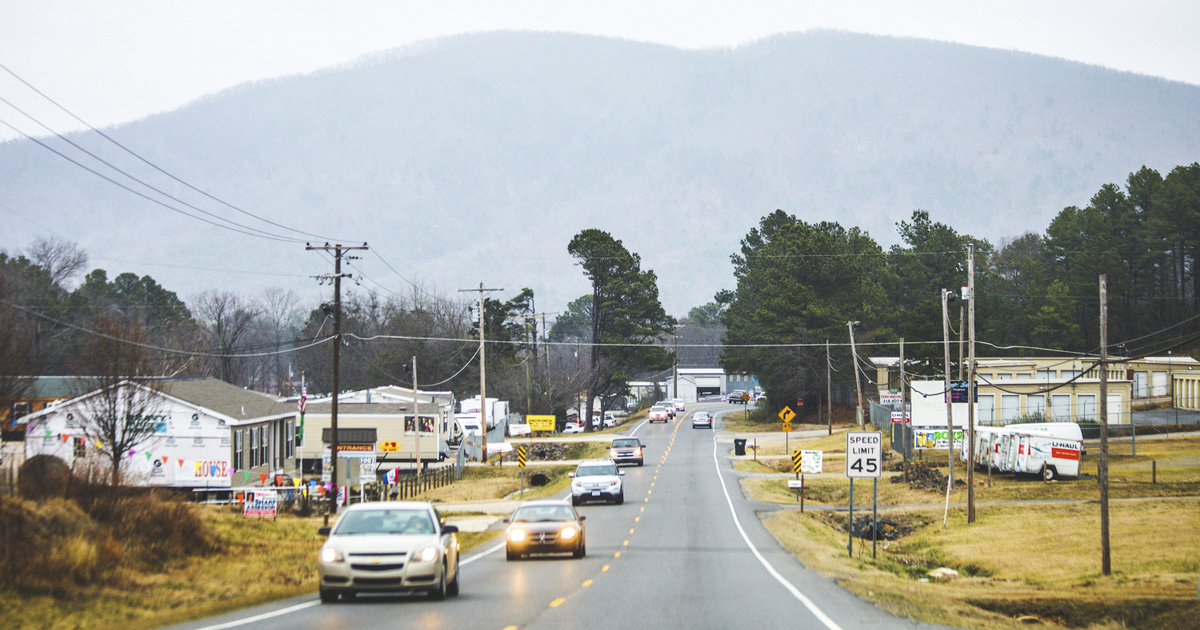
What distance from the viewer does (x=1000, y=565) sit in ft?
86.3

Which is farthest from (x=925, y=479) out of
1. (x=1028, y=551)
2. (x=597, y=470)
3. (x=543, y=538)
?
(x=543, y=538)

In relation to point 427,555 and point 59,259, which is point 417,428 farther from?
point 59,259

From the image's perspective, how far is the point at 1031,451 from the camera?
4700 centimetres

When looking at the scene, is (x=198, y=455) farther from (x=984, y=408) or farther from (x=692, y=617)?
(x=984, y=408)

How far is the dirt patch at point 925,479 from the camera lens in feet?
152

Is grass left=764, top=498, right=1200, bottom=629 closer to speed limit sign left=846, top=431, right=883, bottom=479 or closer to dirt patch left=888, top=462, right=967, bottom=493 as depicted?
speed limit sign left=846, top=431, right=883, bottom=479

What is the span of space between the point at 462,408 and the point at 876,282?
4874 cm

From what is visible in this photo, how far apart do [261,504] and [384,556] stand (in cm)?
2210

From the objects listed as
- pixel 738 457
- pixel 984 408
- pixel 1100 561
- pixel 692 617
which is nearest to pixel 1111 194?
pixel 984 408

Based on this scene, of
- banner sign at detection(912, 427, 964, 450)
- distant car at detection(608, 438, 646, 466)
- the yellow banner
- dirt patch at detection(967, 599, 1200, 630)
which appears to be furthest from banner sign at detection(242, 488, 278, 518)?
the yellow banner

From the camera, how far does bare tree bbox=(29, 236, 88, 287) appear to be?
84.6m

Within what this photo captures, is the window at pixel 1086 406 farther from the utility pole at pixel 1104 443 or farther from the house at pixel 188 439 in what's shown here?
the house at pixel 188 439

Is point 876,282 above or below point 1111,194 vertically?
below

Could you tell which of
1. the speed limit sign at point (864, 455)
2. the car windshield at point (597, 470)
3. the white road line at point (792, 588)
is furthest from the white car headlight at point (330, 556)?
the car windshield at point (597, 470)
